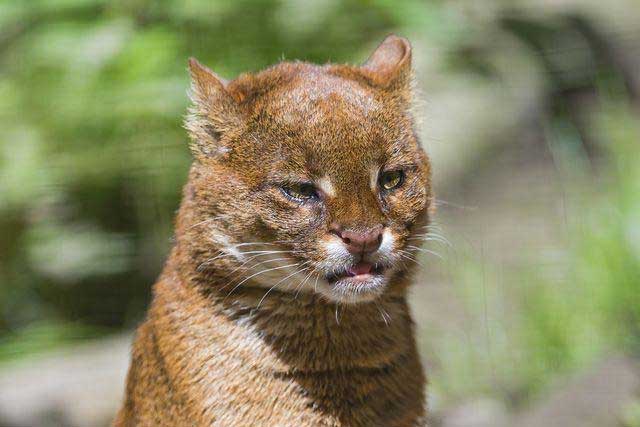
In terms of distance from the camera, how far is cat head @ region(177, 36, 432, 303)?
2.88 meters

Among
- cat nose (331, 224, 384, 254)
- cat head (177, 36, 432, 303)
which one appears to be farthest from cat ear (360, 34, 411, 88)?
cat nose (331, 224, 384, 254)

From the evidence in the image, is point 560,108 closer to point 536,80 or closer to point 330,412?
point 536,80

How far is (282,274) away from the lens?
119 inches

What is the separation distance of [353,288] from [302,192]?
0.30 metres

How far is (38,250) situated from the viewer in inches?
221

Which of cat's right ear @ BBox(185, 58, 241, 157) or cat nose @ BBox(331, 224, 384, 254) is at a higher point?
cat's right ear @ BBox(185, 58, 241, 157)

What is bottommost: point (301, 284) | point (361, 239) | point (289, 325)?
point (289, 325)

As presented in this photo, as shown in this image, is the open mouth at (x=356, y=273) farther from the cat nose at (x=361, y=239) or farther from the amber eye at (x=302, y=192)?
the amber eye at (x=302, y=192)

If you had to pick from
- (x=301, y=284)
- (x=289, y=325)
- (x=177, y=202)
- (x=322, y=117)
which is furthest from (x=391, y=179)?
(x=177, y=202)

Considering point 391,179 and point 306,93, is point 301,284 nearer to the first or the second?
point 391,179

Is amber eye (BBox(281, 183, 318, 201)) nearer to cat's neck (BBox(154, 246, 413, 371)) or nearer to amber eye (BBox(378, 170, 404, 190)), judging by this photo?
amber eye (BBox(378, 170, 404, 190))

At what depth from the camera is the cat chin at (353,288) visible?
2910 millimetres

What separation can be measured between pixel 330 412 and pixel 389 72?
1.09 metres

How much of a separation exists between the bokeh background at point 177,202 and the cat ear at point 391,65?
4.61ft
